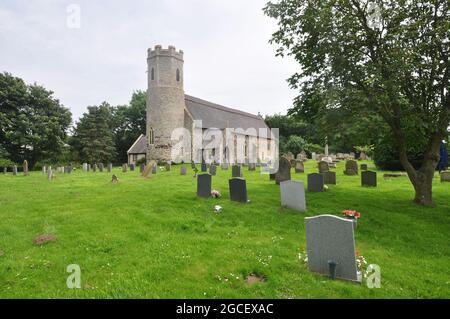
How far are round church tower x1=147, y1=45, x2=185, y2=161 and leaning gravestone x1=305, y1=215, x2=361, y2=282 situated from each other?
94.6ft

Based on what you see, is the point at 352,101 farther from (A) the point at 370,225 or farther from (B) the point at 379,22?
(A) the point at 370,225

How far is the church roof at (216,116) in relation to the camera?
37781mm

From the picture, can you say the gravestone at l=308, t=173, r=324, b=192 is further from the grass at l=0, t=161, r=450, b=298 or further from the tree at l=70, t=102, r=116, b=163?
the tree at l=70, t=102, r=116, b=163

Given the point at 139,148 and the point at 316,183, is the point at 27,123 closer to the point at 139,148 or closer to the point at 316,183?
the point at 139,148

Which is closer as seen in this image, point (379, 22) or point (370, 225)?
point (370, 225)

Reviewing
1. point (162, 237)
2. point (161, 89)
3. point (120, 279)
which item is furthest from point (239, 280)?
point (161, 89)

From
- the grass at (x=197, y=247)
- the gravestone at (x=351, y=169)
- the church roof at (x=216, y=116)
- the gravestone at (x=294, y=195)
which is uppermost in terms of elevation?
the church roof at (x=216, y=116)

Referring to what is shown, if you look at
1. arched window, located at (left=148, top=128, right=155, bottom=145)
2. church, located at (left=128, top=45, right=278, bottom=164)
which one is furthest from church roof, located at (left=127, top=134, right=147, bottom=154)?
arched window, located at (left=148, top=128, right=155, bottom=145)

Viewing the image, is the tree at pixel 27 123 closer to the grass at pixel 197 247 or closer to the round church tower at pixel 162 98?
the round church tower at pixel 162 98

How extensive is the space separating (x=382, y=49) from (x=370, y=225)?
20.4ft

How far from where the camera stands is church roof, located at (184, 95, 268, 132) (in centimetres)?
3778

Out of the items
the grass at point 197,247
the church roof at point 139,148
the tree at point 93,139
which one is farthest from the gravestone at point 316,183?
the tree at point 93,139

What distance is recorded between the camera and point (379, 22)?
10016mm

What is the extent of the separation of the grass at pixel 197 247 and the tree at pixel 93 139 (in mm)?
31859
